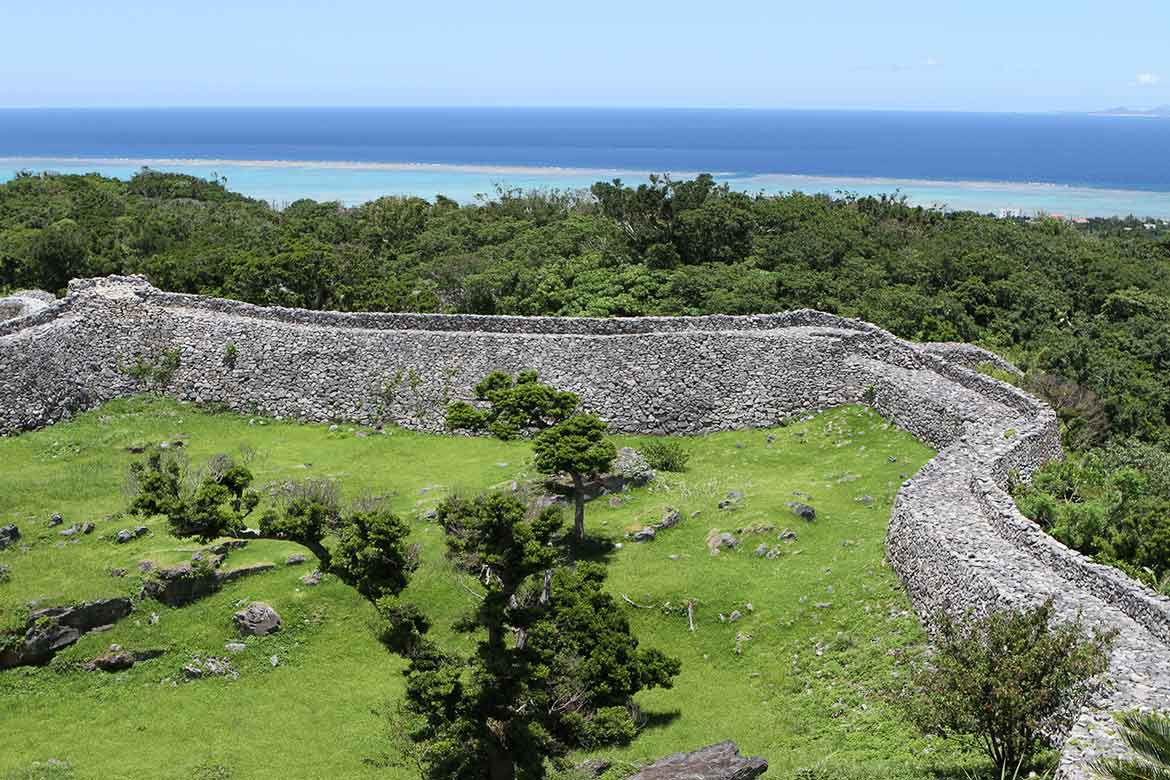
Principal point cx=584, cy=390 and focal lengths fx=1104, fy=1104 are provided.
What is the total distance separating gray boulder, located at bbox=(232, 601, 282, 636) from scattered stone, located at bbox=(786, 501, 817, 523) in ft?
39.9

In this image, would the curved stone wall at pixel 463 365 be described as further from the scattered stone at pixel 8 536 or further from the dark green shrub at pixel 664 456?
the scattered stone at pixel 8 536

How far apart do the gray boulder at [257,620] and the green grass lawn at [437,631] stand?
0.25 metres

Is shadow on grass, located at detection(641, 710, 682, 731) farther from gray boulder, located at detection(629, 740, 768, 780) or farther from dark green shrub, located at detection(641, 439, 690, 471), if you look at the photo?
dark green shrub, located at detection(641, 439, 690, 471)

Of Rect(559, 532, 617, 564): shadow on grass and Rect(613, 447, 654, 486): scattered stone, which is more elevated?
Rect(613, 447, 654, 486): scattered stone

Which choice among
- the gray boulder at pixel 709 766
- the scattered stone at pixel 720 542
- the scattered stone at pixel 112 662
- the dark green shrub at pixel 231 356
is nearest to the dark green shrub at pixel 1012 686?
the gray boulder at pixel 709 766

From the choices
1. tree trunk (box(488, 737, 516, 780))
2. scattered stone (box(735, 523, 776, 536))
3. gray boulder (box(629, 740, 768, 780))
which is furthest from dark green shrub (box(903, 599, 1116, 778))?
scattered stone (box(735, 523, 776, 536))

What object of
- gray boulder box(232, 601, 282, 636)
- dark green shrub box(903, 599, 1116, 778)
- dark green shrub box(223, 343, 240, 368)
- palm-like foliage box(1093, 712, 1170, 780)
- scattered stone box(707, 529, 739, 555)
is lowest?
gray boulder box(232, 601, 282, 636)

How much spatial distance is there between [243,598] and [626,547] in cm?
869

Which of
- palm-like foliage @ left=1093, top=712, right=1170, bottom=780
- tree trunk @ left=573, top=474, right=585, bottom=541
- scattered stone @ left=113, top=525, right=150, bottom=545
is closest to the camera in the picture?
palm-like foliage @ left=1093, top=712, right=1170, bottom=780

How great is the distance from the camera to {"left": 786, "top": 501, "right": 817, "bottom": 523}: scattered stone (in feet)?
86.8

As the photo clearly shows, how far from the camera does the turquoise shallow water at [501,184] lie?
134 metres

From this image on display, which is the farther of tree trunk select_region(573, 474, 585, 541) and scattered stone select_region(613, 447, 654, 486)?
scattered stone select_region(613, 447, 654, 486)

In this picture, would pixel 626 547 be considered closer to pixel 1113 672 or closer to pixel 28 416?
pixel 1113 672

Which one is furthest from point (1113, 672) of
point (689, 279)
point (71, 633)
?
point (689, 279)
